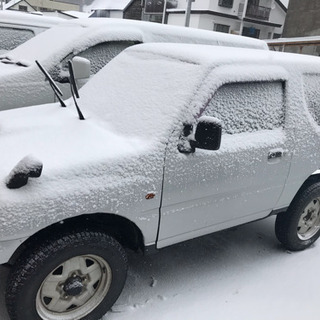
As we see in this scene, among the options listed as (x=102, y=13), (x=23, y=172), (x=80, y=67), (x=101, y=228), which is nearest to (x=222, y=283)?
(x=101, y=228)

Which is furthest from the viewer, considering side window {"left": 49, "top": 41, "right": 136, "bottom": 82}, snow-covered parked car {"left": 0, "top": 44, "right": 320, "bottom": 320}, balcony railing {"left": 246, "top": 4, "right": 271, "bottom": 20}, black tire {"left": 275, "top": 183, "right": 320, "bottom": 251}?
balcony railing {"left": 246, "top": 4, "right": 271, "bottom": 20}

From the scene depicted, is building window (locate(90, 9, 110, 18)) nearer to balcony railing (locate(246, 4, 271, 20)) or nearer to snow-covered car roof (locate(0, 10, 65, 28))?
balcony railing (locate(246, 4, 271, 20))

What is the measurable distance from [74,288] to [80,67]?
221cm

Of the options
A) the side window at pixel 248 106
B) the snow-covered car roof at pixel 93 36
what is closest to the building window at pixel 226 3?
the snow-covered car roof at pixel 93 36

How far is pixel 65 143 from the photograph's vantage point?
8.24ft

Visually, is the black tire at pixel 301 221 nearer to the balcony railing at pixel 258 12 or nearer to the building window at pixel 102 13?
the balcony railing at pixel 258 12

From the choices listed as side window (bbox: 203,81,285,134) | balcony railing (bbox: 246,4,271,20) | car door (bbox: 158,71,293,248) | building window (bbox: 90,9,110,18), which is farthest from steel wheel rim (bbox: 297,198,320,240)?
building window (bbox: 90,9,110,18)

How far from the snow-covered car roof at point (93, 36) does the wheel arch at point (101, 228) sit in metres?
2.78

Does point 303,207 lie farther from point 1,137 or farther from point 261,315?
point 1,137

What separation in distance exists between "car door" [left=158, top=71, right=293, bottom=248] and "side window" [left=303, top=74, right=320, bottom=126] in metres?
0.32

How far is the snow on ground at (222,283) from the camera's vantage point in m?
2.92

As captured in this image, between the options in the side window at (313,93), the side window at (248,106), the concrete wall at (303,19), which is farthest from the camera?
the concrete wall at (303,19)

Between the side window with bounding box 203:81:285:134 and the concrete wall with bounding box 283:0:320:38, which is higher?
the side window with bounding box 203:81:285:134

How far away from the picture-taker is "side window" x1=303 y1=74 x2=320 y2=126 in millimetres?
3430
